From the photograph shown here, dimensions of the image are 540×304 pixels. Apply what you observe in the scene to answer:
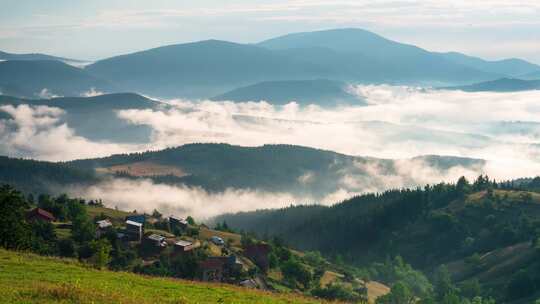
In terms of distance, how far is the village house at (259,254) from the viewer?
11675 cm

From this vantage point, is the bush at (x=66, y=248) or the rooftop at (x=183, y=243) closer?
the bush at (x=66, y=248)

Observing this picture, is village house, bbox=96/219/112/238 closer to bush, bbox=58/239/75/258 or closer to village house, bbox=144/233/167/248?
village house, bbox=144/233/167/248

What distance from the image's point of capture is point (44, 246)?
92.1 metres

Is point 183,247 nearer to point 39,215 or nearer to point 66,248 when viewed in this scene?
point 66,248

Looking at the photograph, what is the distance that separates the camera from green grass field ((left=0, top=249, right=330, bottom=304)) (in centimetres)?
4088

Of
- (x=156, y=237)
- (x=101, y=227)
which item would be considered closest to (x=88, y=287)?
(x=156, y=237)

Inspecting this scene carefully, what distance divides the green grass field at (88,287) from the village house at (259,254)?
195 feet

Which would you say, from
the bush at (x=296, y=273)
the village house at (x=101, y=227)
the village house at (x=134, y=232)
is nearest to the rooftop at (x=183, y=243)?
the village house at (x=134, y=232)

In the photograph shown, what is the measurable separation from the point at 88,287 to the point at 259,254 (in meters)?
75.5

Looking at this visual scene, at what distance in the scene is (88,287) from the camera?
45781 mm

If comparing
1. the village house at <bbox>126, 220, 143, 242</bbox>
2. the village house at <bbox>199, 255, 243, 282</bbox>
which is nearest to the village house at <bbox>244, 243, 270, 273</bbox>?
the village house at <bbox>199, 255, 243, 282</bbox>

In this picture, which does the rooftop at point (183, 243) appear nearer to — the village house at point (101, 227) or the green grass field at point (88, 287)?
the village house at point (101, 227)

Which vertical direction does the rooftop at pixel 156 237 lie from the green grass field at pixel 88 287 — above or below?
below

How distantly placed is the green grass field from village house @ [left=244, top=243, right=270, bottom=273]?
59485mm
